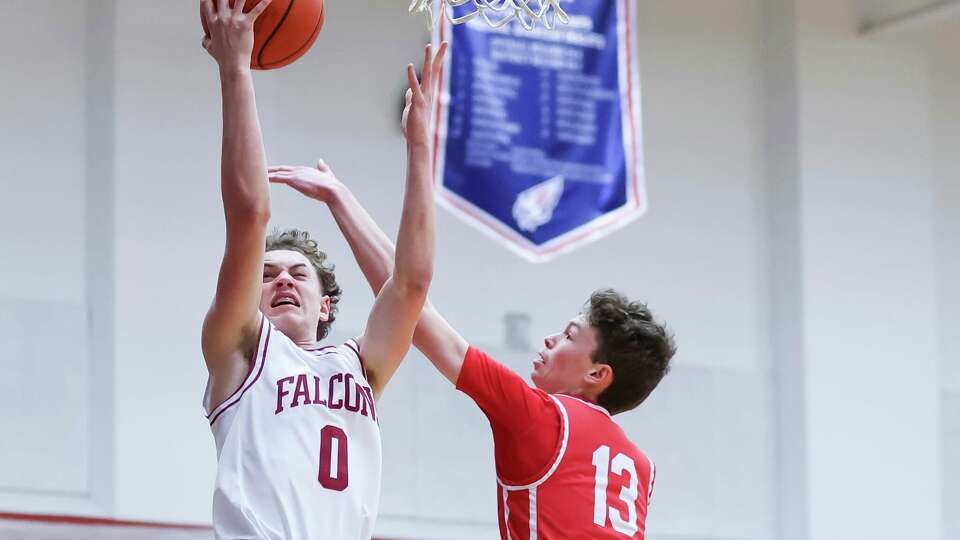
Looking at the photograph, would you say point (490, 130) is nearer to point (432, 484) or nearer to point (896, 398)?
point (432, 484)

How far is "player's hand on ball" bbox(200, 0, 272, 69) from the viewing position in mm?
3092

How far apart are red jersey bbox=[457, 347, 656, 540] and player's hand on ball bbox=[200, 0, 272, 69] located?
4.21ft

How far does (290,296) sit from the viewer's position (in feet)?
11.8

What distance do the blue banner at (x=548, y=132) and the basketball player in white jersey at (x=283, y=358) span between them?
18.1 feet

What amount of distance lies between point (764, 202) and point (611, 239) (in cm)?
124

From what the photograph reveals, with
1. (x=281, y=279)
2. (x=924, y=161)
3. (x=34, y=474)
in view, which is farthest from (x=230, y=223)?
(x=924, y=161)

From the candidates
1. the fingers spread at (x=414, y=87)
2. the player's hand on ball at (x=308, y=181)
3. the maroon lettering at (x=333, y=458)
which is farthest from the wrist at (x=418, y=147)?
the maroon lettering at (x=333, y=458)

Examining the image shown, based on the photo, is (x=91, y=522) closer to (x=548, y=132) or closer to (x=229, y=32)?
(x=548, y=132)

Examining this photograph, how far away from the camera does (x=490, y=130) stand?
921 centimetres

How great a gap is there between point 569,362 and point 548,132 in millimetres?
5144

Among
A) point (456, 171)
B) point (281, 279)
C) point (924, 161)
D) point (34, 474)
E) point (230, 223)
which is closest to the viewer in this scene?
point (230, 223)

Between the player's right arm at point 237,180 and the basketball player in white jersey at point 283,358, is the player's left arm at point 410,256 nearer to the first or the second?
the basketball player in white jersey at point 283,358

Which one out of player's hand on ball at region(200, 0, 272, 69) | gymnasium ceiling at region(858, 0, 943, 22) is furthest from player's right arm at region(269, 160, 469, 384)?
gymnasium ceiling at region(858, 0, 943, 22)

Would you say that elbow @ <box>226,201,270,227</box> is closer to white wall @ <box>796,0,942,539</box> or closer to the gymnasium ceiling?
white wall @ <box>796,0,942,539</box>
